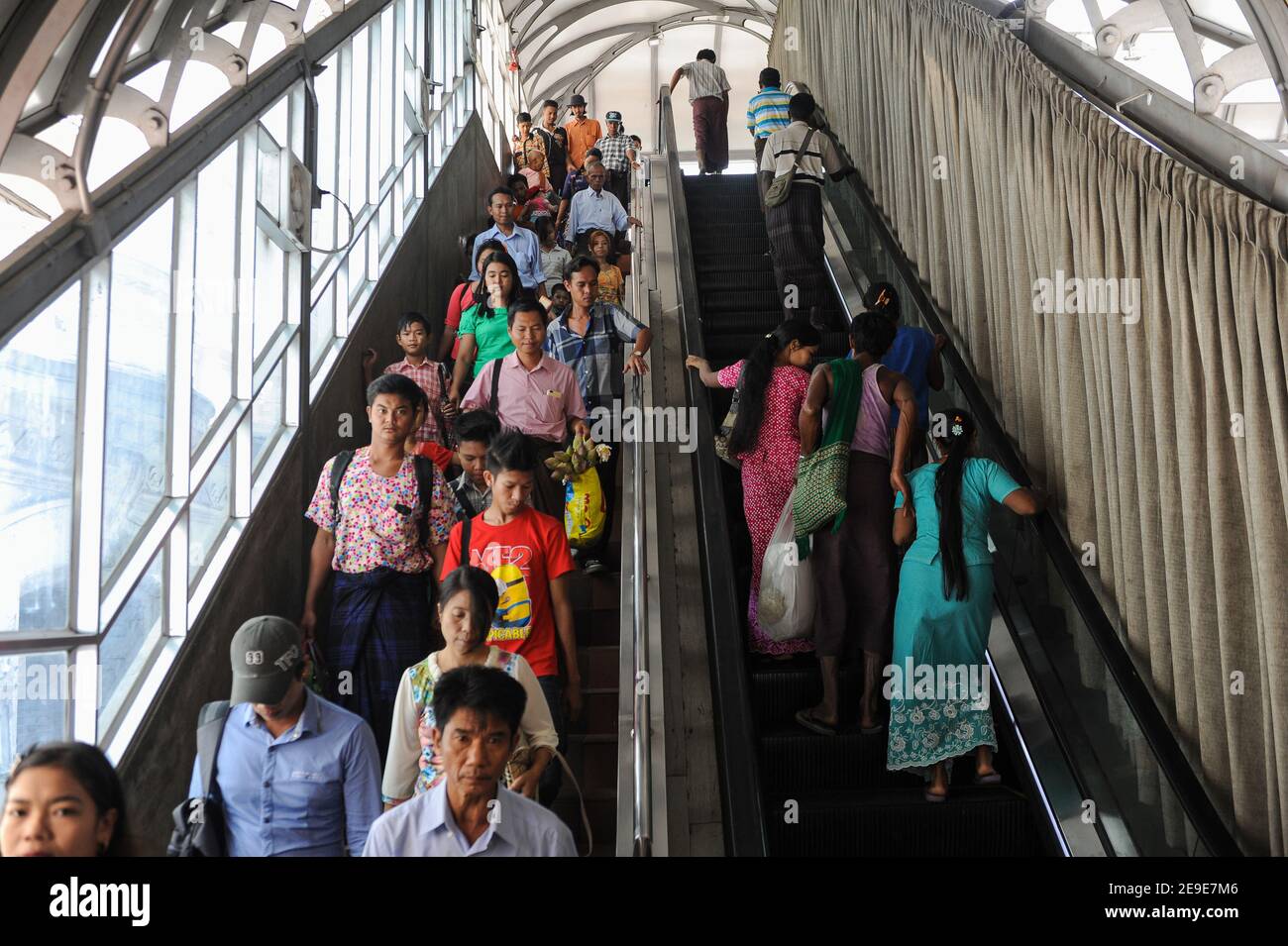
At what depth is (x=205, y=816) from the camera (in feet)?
10.6

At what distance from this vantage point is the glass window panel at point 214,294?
5363 mm

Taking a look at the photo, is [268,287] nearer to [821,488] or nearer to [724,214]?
[821,488]

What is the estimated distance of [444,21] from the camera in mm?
13242

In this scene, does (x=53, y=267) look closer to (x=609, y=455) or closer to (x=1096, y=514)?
(x=609, y=455)

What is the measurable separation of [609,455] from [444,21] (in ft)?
29.2

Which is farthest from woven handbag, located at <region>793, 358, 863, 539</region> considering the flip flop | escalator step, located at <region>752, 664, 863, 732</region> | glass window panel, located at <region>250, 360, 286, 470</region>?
glass window panel, located at <region>250, 360, 286, 470</region>

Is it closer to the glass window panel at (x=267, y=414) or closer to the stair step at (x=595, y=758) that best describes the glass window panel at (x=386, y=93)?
the glass window panel at (x=267, y=414)

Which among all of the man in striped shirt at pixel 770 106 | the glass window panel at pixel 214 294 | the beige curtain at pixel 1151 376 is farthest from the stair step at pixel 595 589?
the man in striped shirt at pixel 770 106

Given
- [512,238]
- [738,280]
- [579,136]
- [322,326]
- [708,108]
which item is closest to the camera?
[322,326]

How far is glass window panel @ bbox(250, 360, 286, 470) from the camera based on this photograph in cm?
594

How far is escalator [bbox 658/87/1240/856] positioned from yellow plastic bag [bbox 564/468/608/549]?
53cm

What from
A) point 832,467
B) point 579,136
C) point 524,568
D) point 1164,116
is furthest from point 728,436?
point 579,136

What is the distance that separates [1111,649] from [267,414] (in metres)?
4.18
